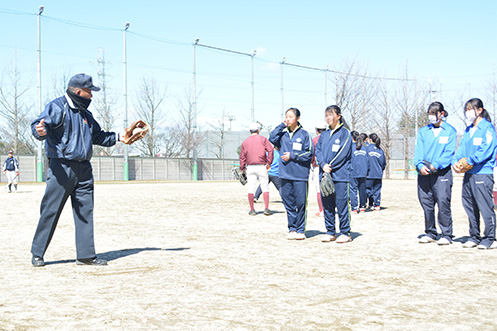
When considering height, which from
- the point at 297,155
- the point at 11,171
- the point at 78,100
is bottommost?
A: the point at 11,171

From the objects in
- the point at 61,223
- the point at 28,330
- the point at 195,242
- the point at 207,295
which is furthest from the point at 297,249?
the point at 61,223

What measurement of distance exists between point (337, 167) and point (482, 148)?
1982 mm

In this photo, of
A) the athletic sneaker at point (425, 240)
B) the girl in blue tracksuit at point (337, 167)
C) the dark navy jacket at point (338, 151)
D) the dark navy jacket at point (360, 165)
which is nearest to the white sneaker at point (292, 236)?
the girl in blue tracksuit at point (337, 167)

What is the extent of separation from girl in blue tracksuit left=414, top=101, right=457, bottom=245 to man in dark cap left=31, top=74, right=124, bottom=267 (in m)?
4.55

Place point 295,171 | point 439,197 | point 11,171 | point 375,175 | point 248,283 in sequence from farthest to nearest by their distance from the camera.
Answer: point 11,171, point 375,175, point 295,171, point 439,197, point 248,283

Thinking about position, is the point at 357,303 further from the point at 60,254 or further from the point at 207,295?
the point at 60,254

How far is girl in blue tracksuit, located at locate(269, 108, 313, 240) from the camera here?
7.77 meters

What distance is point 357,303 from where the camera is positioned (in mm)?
4070

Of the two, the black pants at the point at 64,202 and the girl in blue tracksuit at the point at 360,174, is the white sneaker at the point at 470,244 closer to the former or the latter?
the black pants at the point at 64,202

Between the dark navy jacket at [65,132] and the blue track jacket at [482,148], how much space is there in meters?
4.89

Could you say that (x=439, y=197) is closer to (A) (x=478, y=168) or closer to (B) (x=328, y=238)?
(A) (x=478, y=168)

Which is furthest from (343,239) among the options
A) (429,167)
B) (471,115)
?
(471,115)

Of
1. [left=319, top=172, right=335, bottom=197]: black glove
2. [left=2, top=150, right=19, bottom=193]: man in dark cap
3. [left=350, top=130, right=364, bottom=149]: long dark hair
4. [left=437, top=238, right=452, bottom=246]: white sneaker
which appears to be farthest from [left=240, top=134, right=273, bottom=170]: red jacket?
[left=2, top=150, right=19, bottom=193]: man in dark cap

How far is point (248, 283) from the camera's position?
189 inches
